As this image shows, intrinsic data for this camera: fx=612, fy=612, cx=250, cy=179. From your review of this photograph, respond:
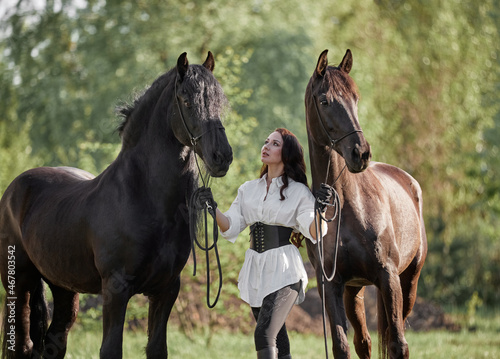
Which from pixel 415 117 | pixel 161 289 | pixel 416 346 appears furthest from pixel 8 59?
pixel 161 289

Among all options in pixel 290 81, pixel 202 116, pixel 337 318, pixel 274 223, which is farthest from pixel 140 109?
pixel 290 81

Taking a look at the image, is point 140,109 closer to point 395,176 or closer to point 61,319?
point 61,319

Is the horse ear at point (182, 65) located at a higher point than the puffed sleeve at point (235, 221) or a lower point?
higher

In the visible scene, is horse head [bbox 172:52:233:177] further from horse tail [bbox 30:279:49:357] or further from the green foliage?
the green foliage

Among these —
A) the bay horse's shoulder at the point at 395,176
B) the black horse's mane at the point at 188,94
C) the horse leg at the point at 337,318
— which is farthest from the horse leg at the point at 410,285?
the black horse's mane at the point at 188,94

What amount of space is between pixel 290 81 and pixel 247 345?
8.24 metres

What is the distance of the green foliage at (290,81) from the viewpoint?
14.2m

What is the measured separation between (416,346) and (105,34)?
10801mm

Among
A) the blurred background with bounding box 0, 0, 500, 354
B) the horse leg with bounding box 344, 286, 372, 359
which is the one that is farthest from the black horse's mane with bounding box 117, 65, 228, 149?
the blurred background with bounding box 0, 0, 500, 354

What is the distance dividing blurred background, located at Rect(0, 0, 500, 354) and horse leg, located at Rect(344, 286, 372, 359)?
8.39 metres

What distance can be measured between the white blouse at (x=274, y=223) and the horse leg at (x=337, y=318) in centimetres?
32

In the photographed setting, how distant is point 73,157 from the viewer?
1416 cm

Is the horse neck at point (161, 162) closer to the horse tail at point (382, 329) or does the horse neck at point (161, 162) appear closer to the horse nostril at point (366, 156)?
the horse nostril at point (366, 156)

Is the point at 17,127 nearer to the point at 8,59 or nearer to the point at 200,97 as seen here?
the point at 8,59
